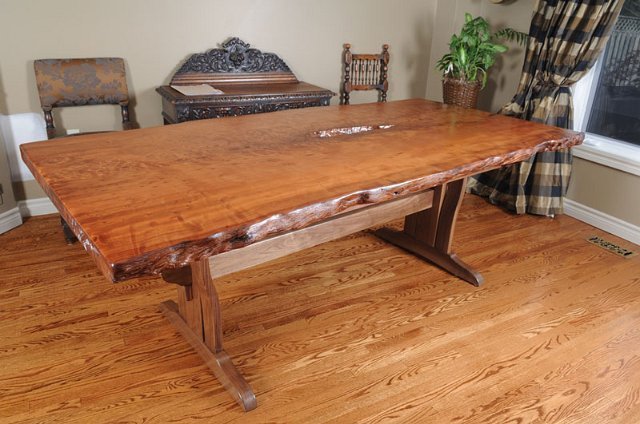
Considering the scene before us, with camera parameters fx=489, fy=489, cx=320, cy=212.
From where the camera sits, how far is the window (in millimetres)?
2814

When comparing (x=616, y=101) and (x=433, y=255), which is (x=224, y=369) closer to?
(x=433, y=255)

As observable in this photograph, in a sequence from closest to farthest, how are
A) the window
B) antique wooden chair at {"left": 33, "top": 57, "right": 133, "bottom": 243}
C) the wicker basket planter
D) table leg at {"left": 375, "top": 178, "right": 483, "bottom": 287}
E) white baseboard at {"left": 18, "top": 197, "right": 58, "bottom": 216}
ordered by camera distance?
table leg at {"left": 375, "top": 178, "right": 483, "bottom": 287} → antique wooden chair at {"left": 33, "top": 57, "right": 133, "bottom": 243} → the window → white baseboard at {"left": 18, "top": 197, "right": 58, "bottom": 216} → the wicker basket planter

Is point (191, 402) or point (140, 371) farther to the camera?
point (140, 371)

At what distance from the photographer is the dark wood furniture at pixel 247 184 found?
120 cm

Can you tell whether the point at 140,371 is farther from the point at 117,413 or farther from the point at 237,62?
the point at 237,62

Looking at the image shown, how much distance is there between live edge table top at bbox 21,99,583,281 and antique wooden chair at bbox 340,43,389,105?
1201 millimetres

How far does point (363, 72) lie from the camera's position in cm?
361

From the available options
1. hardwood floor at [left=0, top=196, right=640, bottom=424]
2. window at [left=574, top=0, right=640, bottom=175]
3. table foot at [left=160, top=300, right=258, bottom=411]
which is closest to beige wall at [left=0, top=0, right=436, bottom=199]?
hardwood floor at [left=0, top=196, right=640, bottom=424]

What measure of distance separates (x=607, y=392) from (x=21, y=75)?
315 cm

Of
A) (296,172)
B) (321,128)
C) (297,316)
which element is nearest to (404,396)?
(297,316)

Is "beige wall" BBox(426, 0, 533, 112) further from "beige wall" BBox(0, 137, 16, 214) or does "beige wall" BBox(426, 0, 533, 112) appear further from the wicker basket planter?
"beige wall" BBox(0, 137, 16, 214)

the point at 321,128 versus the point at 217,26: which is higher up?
the point at 217,26

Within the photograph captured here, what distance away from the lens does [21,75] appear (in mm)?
2689

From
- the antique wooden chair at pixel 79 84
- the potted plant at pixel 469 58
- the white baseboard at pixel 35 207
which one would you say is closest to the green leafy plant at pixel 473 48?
the potted plant at pixel 469 58
